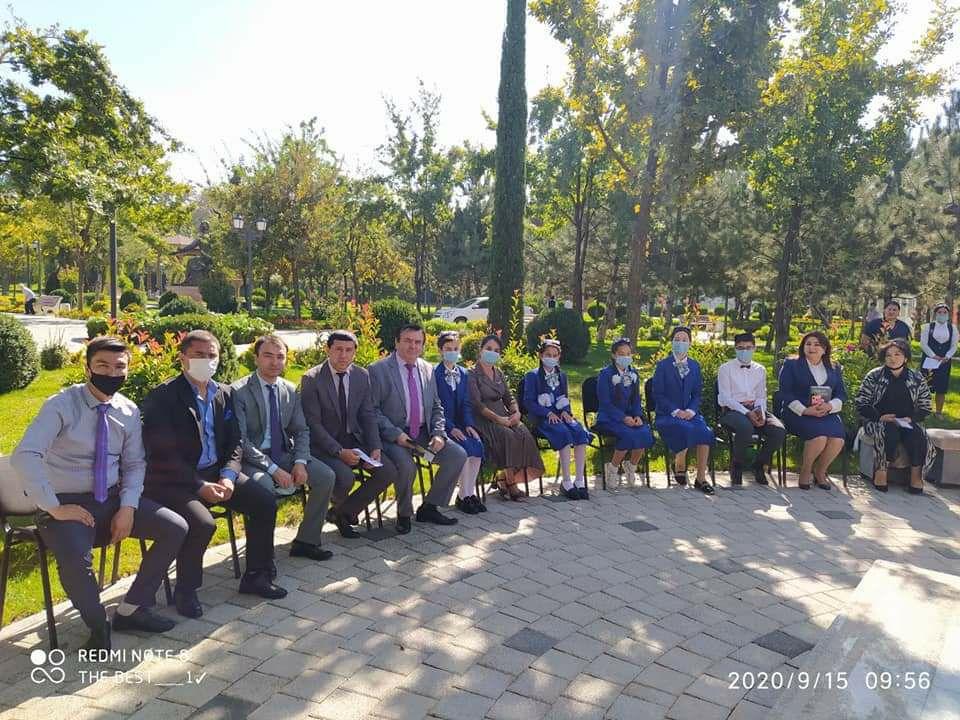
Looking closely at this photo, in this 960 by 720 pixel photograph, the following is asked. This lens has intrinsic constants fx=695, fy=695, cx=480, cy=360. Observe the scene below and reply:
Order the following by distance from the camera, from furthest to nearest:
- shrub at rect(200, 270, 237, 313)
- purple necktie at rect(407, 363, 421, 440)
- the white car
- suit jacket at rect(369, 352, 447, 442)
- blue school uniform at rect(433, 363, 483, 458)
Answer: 1. shrub at rect(200, 270, 237, 313)
2. the white car
3. blue school uniform at rect(433, 363, 483, 458)
4. purple necktie at rect(407, 363, 421, 440)
5. suit jacket at rect(369, 352, 447, 442)

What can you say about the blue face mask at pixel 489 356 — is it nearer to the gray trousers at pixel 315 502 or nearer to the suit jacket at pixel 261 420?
the suit jacket at pixel 261 420

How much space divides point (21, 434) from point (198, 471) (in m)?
5.13

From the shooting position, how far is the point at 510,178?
1597cm

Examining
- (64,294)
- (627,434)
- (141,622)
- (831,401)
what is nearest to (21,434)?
(141,622)

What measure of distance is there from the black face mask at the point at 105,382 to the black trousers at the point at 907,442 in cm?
742

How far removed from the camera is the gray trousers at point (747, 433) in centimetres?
741

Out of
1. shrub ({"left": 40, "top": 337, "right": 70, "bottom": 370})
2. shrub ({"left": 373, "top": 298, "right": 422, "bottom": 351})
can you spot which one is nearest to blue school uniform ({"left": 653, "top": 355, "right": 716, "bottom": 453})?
shrub ({"left": 373, "top": 298, "right": 422, "bottom": 351})

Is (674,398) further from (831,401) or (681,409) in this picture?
(831,401)

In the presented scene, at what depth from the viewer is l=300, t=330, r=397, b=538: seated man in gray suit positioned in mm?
5277

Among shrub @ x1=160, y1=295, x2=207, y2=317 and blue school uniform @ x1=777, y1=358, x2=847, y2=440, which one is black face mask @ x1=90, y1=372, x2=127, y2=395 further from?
shrub @ x1=160, y1=295, x2=207, y2=317

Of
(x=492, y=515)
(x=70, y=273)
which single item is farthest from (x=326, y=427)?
(x=70, y=273)

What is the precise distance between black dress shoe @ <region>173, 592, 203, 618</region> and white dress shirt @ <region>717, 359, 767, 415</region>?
A: 571 cm

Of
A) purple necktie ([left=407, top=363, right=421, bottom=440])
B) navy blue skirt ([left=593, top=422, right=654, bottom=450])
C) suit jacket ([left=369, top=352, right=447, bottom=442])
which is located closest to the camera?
suit jacket ([left=369, top=352, right=447, bottom=442])

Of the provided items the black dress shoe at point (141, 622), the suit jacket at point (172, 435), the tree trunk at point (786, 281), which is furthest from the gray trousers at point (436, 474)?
the tree trunk at point (786, 281)
